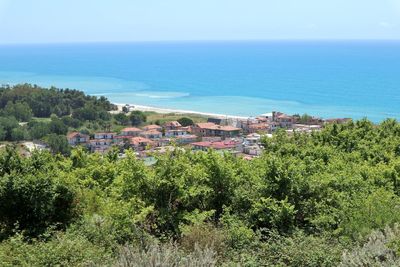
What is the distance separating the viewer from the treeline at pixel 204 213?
6.52 m

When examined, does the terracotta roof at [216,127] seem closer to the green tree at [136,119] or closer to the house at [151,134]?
the house at [151,134]

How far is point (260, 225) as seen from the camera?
27.9 ft

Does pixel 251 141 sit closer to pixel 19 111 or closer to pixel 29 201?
pixel 19 111

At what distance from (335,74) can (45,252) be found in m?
105

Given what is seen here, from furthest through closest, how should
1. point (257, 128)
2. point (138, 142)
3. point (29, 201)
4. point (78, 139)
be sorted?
point (257, 128)
point (78, 139)
point (138, 142)
point (29, 201)

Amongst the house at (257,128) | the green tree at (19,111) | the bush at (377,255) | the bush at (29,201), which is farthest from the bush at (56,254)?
the green tree at (19,111)

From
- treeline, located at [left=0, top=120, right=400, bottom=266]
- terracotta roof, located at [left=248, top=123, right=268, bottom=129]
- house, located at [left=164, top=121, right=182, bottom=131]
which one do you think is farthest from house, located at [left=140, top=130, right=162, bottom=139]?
treeline, located at [left=0, top=120, right=400, bottom=266]

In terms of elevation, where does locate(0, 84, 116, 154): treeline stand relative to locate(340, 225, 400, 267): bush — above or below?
below

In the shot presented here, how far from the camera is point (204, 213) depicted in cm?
816

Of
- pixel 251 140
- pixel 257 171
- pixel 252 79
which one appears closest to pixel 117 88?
pixel 252 79

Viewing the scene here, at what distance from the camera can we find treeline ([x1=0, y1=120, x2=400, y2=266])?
652cm

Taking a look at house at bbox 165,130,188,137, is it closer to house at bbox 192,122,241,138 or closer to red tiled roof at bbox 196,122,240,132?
house at bbox 192,122,241,138

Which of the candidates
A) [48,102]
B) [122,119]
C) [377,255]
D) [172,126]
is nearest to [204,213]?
[377,255]

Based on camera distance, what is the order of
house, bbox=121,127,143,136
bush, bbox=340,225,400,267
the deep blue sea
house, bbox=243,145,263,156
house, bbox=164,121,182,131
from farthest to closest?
the deep blue sea
house, bbox=164,121,182,131
house, bbox=121,127,143,136
house, bbox=243,145,263,156
bush, bbox=340,225,400,267
